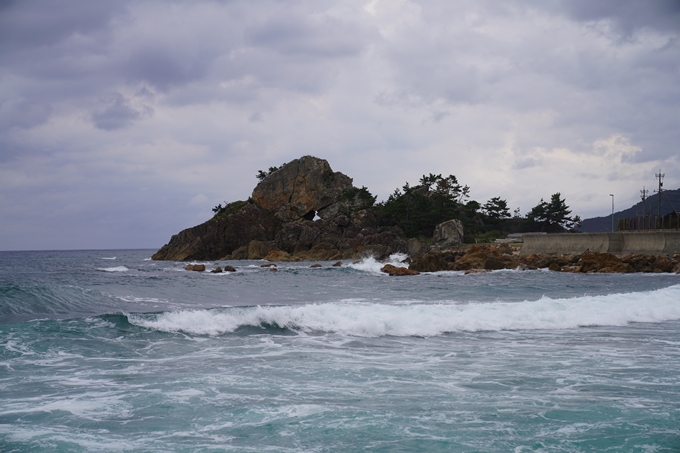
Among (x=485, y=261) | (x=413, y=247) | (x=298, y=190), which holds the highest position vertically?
(x=298, y=190)

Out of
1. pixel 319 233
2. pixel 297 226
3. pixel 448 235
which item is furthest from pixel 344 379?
pixel 297 226

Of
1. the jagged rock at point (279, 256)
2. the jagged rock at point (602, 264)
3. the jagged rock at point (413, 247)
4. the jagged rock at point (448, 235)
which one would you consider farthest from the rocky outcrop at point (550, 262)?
the jagged rock at point (279, 256)

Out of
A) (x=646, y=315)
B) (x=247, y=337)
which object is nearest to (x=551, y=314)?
(x=646, y=315)

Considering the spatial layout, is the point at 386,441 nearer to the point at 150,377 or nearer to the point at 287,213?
the point at 150,377

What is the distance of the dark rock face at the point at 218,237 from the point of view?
75875mm

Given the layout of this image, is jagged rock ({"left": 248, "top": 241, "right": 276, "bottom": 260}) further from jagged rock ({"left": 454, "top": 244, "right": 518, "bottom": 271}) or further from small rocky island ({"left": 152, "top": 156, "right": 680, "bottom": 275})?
jagged rock ({"left": 454, "top": 244, "right": 518, "bottom": 271})

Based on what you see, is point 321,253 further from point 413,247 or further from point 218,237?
point 218,237

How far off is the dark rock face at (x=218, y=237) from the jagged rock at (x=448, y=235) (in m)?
24.7

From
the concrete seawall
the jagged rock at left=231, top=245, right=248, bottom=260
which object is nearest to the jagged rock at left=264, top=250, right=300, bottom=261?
the jagged rock at left=231, top=245, right=248, bottom=260

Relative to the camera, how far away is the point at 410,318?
47.8 ft

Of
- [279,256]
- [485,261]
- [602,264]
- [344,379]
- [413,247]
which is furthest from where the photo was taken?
[279,256]

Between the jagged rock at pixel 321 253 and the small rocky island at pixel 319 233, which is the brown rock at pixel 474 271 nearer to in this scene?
the small rocky island at pixel 319 233

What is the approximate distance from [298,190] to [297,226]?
13.7m

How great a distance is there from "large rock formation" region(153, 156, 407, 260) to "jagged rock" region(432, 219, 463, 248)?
14.8ft
